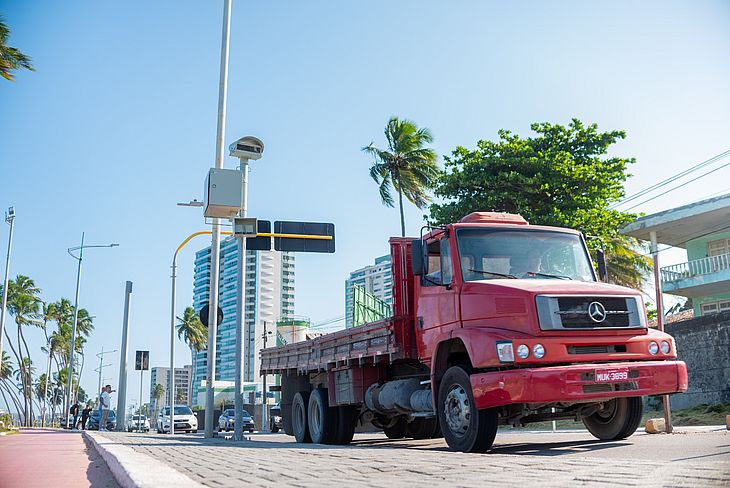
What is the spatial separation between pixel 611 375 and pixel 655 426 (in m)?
5.26

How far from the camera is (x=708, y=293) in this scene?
27953mm

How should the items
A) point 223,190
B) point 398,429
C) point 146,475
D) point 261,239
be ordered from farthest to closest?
point 261,239 < point 223,190 < point 398,429 < point 146,475

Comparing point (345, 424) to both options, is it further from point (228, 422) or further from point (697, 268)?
point (228, 422)

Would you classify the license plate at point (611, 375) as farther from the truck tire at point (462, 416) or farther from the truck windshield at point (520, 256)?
the truck windshield at point (520, 256)

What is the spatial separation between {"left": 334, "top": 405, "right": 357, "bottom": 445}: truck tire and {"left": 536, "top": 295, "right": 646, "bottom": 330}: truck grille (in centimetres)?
585

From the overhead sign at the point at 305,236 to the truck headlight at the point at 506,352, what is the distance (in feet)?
27.1

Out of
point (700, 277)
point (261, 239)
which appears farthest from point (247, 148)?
point (700, 277)

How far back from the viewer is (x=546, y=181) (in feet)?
78.1

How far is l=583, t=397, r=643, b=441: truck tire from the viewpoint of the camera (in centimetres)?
955

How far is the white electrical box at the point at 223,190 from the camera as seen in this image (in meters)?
15.9

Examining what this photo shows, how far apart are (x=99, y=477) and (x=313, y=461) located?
2222 mm

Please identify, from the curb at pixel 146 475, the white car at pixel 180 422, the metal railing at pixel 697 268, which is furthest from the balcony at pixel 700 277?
the white car at pixel 180 422

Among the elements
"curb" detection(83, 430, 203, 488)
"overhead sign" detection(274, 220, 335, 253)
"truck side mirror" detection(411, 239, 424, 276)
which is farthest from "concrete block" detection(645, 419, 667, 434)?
"curb" detection(83, 430, 203, 488)

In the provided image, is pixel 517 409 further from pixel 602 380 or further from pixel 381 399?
pixel 381 399
